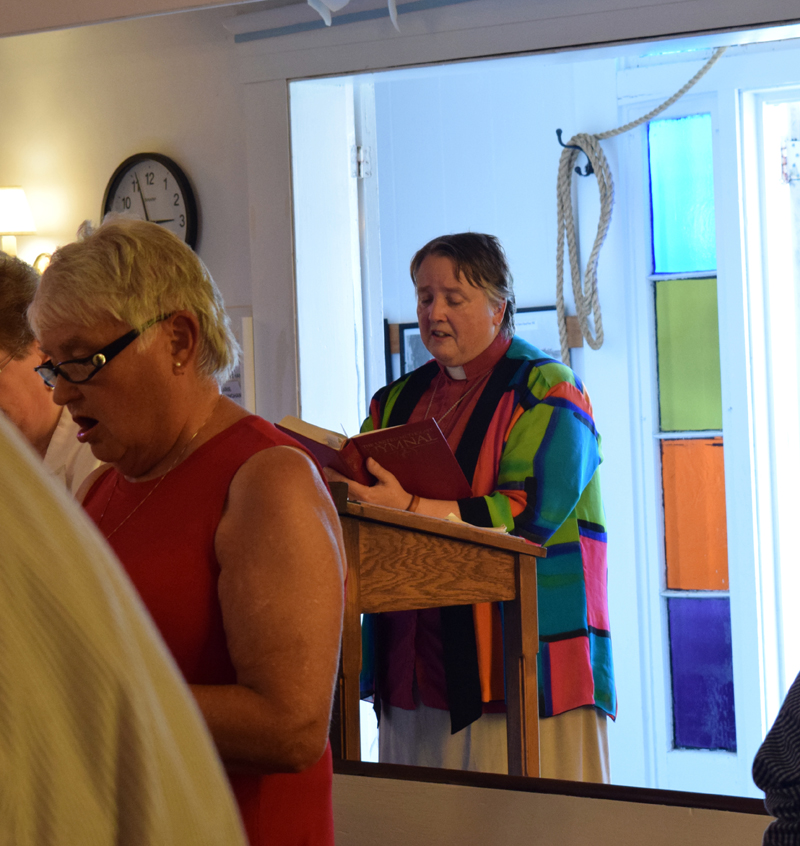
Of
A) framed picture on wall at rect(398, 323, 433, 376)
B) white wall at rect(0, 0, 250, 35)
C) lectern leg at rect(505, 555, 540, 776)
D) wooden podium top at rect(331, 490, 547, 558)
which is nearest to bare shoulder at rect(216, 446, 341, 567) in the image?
wooden podium top at rect(331, 490, 547, 558)

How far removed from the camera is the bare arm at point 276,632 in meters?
Result: 0.92

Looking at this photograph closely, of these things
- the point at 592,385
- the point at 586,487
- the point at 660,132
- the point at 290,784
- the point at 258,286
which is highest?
the point at 660,132

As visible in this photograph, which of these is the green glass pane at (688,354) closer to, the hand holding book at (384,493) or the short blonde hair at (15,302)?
the hand holding book at (384,493)

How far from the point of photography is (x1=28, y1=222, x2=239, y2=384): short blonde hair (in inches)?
42.1

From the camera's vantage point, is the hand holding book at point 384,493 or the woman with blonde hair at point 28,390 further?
the hand holding book at point 384,493

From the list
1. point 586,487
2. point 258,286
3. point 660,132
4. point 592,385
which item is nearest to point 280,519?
point 586,487

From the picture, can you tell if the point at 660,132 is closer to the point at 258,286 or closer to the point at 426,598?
the point at 258,286

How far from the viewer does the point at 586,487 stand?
2.15 m

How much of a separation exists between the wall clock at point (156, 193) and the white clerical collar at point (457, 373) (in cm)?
119

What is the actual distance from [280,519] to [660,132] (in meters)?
2.94

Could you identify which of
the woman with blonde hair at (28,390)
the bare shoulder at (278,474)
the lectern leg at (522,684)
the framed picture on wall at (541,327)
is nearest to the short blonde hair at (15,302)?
the woman with blonde hair at (28,390)

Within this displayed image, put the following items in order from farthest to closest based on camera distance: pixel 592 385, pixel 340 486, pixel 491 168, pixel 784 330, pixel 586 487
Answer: pixel 491 168, pixel 592 385, pixel 784 330, pixel 586 487, pixel 340 486

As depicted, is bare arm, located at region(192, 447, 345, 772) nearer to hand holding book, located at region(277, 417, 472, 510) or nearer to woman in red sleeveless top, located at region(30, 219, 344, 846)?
woman in red sleeveless top, located at region(30, 219, 344, 846)

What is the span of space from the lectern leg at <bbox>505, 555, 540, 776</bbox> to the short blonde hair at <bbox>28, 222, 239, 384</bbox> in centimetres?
87
